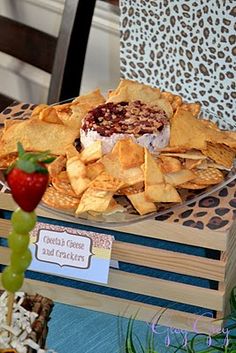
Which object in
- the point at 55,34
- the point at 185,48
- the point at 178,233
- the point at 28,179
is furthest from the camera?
the point at 55,34

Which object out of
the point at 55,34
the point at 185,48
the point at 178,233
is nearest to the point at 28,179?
the point at 178,233

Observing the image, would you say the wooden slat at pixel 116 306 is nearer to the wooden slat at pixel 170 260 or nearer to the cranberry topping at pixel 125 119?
the wooden slat at pixel 170 260

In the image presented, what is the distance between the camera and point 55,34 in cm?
205

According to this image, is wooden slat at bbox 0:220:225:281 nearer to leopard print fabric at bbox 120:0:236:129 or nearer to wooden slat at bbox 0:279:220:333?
wooden slat at bbox 0:279:220:333

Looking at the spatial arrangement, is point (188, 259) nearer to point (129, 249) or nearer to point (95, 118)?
point (129, 249)

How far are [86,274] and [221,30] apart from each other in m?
0.54

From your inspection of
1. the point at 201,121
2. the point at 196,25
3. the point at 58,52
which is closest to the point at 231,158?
the point at 201,121

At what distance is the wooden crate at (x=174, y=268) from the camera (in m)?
0.92

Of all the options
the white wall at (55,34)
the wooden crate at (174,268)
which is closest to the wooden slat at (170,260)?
the wooden crate at (174,268)

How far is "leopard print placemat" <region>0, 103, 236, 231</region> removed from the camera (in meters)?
0.92

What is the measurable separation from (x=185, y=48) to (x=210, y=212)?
1.67ft

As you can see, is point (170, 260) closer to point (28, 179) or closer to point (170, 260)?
point (170, 260)

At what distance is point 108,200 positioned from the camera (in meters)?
0.92

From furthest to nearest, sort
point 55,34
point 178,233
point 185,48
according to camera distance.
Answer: point 55,34, point 185,48, point 178,233
